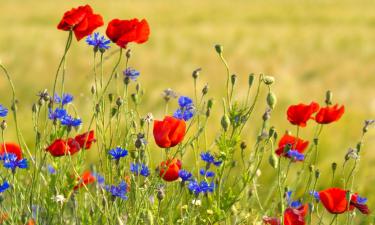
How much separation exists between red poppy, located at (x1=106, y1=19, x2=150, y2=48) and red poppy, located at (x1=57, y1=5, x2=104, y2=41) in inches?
1.3

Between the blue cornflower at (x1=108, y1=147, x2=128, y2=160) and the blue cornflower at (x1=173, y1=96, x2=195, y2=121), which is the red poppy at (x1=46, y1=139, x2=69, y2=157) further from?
the blue cornflower at (x1=173, y1=96, x2=195, y2=121)

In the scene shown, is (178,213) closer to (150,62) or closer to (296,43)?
(150,62)

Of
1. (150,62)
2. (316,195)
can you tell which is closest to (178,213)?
(316,195)

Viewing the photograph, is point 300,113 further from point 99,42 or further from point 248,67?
point 248,67

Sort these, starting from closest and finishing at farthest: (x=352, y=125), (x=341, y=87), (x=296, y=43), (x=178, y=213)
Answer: (x=178, y=213), (x=352, y=125), (x=341, y=87), (x=296, y=43)

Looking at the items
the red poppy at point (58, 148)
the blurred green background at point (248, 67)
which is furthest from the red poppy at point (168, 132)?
the blurred green background at point (248, 67)

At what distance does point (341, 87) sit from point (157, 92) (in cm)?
231

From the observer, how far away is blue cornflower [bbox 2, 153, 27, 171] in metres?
1.69

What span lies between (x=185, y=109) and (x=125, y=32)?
30cm

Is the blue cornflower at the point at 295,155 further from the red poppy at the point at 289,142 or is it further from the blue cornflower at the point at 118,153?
the blue cornflower at the point at 118,153

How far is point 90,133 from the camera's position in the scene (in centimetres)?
180

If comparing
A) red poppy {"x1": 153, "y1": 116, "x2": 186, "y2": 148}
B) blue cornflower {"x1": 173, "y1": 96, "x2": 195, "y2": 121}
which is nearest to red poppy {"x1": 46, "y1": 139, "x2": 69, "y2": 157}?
red poppy {"x1": 153, "y1": 116, "x2": 186, "y2": 148}

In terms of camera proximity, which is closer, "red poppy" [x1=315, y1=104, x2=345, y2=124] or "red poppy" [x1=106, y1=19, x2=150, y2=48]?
"red poppy" [x1=106, y1=19, x2=150, y2=48]

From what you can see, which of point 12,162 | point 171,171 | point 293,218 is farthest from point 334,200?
point 12,162
